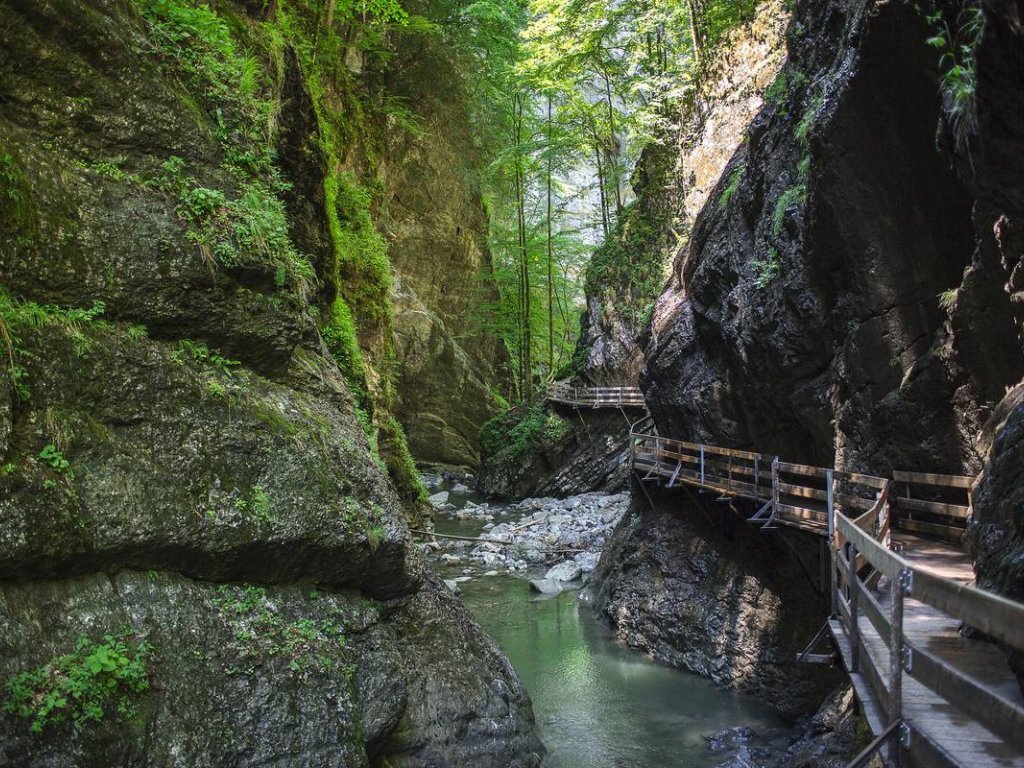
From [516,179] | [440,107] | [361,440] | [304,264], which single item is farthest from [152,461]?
[516,179]

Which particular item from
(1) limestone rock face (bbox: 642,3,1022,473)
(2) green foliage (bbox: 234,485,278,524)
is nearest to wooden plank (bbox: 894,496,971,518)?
(1) limestone rock face (bbox: 642,3,1022,473)

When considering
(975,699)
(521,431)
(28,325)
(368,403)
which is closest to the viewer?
(975,699)

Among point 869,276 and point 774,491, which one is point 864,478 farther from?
point 869,276

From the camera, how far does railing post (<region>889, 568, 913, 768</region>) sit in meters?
2.83

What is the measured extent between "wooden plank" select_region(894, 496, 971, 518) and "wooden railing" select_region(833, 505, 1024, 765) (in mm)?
3437

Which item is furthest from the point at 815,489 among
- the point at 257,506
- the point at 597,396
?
the point at 597,396

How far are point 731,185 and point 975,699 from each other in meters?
11.4

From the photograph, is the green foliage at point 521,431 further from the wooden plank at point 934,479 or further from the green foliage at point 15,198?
the green foliage at point 15,198

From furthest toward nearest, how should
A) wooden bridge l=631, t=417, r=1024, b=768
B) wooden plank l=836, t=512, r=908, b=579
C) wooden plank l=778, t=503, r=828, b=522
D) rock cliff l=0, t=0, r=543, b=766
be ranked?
wooden plank l=778, t=503, r=828, b=522
rock cliff l=0, t=0, r=543, b=766
wooden plank l=836, t=512, r=908, b=579
wooden bridge l=631, t=417, r=1024, b=768

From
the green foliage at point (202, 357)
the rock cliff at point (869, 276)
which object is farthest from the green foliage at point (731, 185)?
the green foliage at point (202, 357)

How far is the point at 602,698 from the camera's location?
1030cm

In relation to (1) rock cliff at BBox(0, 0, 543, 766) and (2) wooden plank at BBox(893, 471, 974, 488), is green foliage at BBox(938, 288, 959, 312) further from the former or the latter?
(1) rock cliff at BBox(0, 0, 543, 766)

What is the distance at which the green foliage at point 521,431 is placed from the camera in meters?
26.9

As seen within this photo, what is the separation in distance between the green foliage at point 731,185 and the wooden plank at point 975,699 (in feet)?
34.4
